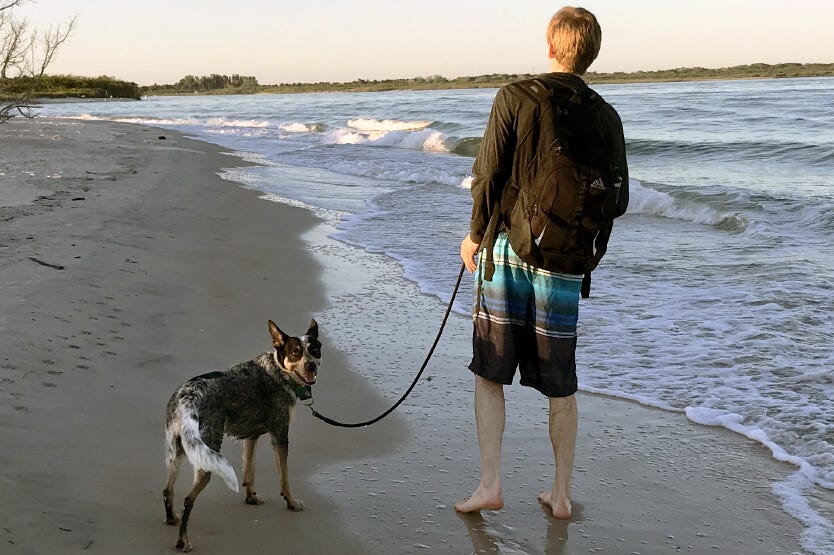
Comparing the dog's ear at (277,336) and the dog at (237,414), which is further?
the dog's ear at (277,336)

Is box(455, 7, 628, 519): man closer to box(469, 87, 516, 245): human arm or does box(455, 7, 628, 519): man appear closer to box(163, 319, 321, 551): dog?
box(469, 87, 516, 245): human arm

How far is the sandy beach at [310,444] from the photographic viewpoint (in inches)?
130

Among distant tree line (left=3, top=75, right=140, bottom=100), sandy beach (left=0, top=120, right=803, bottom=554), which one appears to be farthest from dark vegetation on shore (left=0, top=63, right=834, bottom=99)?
sandy beach (left=0, top=120, right=803, bottom=554)

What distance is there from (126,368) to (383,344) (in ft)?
6.18

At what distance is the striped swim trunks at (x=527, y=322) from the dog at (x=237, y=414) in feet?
2.87

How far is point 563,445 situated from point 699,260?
20.8ft

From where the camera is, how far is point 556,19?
10.6ft

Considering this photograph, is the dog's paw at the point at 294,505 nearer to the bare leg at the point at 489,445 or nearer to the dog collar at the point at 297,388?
the dog collar at the point at 297,388

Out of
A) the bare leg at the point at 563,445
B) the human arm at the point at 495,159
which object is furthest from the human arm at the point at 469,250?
the bare leg at the point at 563,445

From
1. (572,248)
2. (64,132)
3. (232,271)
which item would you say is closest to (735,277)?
(232,271)

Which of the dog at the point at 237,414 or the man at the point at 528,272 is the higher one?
the man at the point at 528,272

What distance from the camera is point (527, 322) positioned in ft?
11.2

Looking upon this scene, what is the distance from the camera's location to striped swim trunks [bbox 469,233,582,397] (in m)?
3.32

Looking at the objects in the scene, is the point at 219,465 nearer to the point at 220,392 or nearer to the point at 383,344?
the point at 220,392
